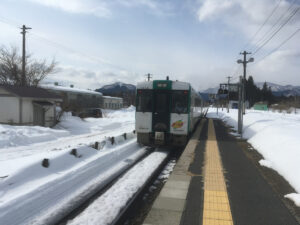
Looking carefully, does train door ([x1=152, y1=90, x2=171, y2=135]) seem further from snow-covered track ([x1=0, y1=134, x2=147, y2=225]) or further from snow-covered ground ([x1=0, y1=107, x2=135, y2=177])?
snow-covered ground ([x1=0, y1=107, x2=135, y2=177])

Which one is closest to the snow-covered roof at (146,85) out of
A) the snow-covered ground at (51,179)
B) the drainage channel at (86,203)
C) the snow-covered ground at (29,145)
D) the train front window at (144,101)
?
the train front window at (144,101)

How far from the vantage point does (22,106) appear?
1925 cm

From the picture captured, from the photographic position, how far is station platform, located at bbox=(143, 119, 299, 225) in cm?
407

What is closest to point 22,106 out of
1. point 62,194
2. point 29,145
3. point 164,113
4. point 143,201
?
point 29,145

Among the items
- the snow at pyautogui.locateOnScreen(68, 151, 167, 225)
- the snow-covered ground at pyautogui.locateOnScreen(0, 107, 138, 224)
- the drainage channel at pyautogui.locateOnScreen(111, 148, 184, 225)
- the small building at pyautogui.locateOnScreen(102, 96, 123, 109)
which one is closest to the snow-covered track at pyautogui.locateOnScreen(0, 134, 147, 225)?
the snow-covered ground at pyautogui.locateOnScreen(0, 107, 138, 224)

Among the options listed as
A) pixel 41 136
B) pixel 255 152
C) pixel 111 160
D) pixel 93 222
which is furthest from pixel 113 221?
pixel 41 136

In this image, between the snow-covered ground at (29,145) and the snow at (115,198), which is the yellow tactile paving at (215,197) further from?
the snow-covered ground at (29,145)

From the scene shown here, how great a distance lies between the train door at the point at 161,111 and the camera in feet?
35.8

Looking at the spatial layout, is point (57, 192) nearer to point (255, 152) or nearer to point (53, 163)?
point (53, 163)

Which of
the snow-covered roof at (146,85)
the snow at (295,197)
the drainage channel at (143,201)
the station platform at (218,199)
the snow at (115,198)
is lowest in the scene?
the drainage channel at (143,201)

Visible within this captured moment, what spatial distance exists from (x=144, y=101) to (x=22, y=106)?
41.4ft

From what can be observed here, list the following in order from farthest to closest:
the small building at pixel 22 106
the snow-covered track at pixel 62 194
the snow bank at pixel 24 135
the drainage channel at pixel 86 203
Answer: the small building at pixel 22 106 → the snow bank at pixel 24 135 → the drainage channel at pixel 86 203 → the snow-covered track at pixel 62 194

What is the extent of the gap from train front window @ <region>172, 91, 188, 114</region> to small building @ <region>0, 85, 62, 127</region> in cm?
1349

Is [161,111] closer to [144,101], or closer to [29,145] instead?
[144,101]
